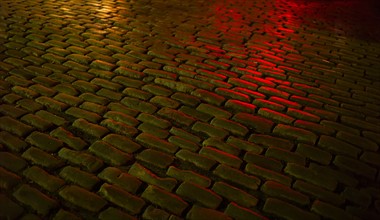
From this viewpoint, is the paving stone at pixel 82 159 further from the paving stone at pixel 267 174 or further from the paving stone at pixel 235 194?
the paving stone at pixel 267 174

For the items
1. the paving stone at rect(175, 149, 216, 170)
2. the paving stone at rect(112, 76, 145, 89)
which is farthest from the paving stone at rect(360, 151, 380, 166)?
the paving stone at rect(112, 76, 145, 89)

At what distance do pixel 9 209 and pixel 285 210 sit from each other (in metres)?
2.01

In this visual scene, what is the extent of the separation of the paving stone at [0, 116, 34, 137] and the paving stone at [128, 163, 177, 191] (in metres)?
1.13

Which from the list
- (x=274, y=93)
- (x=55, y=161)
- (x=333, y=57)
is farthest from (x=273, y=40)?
(x=55, y=161)

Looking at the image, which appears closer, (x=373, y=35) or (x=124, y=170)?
(x=124, y=170)

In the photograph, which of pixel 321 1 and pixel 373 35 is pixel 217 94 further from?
pixel 321 1

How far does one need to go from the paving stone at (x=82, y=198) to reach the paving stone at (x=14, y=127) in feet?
2.94

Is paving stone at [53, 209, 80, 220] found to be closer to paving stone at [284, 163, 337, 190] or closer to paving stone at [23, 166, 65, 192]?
paving stone at [23, 166, 65, 192]

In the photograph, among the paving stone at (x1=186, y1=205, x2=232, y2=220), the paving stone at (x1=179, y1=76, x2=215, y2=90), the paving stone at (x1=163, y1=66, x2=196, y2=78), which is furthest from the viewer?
the paving stone at (x1=163, y1=66, x2=196, y2=78)

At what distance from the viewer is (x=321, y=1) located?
998 centimetres

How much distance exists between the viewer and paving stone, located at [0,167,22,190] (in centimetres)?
249

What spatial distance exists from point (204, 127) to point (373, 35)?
541 centimetres

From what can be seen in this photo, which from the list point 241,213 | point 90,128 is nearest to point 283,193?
point 241,213

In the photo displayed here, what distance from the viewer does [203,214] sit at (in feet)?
7.91
